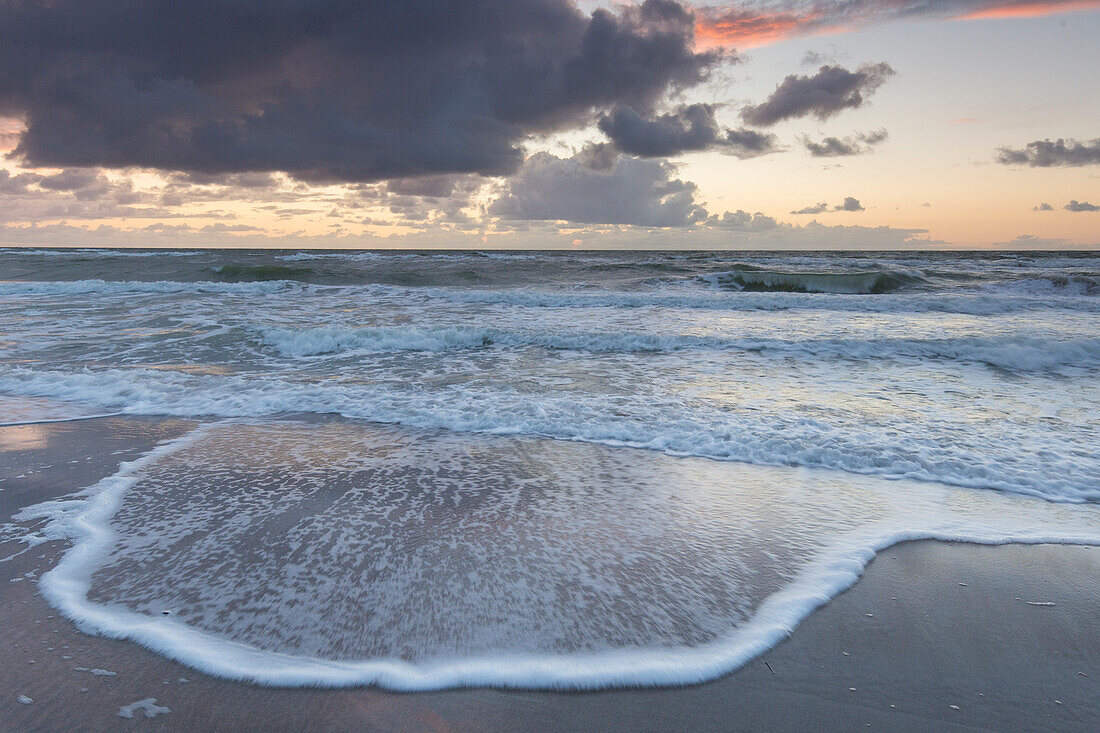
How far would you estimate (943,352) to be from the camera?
878 centimetres

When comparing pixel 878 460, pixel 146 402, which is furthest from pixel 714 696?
pixel 146 402

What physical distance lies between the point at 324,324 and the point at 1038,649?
11.5 meters

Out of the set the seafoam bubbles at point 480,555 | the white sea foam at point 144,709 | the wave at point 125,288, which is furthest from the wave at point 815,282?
the white sea foam at point 144,709

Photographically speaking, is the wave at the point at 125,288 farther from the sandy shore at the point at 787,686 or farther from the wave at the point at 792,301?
the sandy shore at the point at 787,686

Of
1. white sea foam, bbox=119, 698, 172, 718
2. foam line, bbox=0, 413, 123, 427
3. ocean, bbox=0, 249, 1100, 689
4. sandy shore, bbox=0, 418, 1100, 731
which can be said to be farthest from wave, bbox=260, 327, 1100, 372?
white sea foam, bbox=119, 698, 172, 718

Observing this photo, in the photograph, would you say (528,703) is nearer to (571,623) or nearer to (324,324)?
(571,623)

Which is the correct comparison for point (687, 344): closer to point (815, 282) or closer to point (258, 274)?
point (815, 282)

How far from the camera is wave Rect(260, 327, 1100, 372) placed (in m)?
8.39

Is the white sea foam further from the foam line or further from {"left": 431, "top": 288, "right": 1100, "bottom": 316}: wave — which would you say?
{"left": 431, "top": 288, "right": 1100, "bottom": 316}: wave

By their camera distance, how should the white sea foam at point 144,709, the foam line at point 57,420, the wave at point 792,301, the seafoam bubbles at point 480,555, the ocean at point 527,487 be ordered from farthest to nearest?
the wave at point 792,301 < the foam line at point 57,420 < the ocean at point 527,487 < the seafoam bubbles at point 480,555 < the white sea foam at point 144,709

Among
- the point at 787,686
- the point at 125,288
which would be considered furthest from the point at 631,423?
the point at 125,288

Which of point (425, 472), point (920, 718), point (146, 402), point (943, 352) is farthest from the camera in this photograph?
point (943, 352)

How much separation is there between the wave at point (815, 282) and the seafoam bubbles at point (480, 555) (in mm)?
18938

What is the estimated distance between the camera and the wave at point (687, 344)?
8.39 meters
